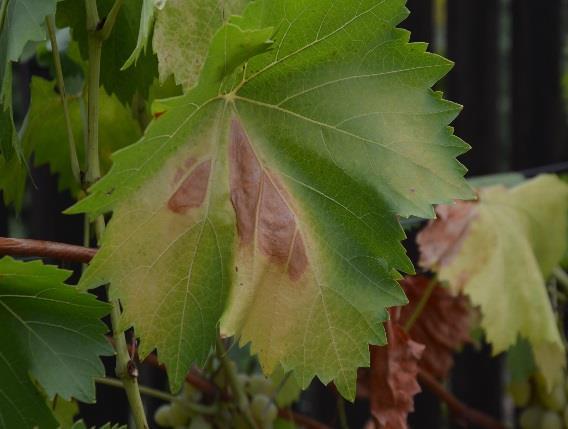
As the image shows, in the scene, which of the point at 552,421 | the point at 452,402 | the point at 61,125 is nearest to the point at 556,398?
the point at 552,421

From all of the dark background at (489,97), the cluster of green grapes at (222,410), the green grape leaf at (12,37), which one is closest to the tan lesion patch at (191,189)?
the green grape leaf at (12,37)

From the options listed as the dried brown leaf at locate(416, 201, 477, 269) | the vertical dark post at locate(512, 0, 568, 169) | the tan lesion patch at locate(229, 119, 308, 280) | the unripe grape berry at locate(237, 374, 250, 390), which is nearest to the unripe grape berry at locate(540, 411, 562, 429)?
the dried brown leaf at locate(416, 201, 477, 269)

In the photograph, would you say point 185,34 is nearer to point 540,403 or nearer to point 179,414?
point 179,414

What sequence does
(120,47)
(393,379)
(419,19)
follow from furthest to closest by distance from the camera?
(419,19) < (393,379) < (120,47)

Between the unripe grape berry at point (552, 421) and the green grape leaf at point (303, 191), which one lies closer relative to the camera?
the green grape leaf at point (303, 191)

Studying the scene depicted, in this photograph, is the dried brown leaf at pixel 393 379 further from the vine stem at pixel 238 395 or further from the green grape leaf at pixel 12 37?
the green grape leaf at pixel 12 37

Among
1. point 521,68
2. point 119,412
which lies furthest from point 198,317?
point 521,68
